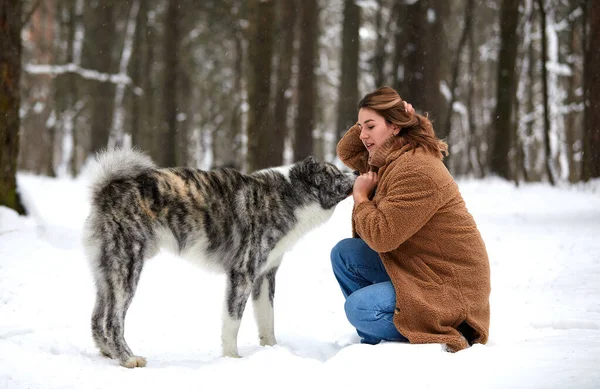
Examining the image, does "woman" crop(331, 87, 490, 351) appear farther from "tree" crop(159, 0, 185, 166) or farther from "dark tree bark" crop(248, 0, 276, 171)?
"tree" crop(159, 0, 185, 166)

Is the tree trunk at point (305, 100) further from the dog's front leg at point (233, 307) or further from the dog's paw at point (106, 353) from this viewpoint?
the dog's paw at point (106, 353)

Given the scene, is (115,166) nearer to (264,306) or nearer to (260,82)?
(264,306)

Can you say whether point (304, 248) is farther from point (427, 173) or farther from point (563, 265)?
point (427, 173)

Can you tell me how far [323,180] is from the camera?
179 inches

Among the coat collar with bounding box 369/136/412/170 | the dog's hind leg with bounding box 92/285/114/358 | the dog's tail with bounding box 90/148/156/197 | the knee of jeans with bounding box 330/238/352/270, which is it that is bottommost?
the dog's hind leg with bounding box 92/285/114/358

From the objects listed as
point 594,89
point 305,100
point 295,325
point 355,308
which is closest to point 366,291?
point 355,308

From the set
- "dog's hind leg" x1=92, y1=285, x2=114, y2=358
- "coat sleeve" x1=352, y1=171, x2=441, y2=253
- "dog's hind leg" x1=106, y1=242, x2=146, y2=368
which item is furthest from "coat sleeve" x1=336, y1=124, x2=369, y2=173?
"dog's hind leg" x1=92, y1=285, x2=114, y2=358

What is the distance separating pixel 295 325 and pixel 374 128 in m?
2.06

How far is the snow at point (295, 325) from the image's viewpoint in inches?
121

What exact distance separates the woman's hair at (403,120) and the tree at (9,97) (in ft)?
16.7

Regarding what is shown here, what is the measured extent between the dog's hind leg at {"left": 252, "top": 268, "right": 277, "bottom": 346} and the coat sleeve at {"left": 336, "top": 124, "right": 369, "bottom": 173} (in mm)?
1041

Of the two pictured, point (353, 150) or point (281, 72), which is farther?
point (281, 72)

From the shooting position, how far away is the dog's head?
15.0 ft

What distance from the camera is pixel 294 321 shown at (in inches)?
201
